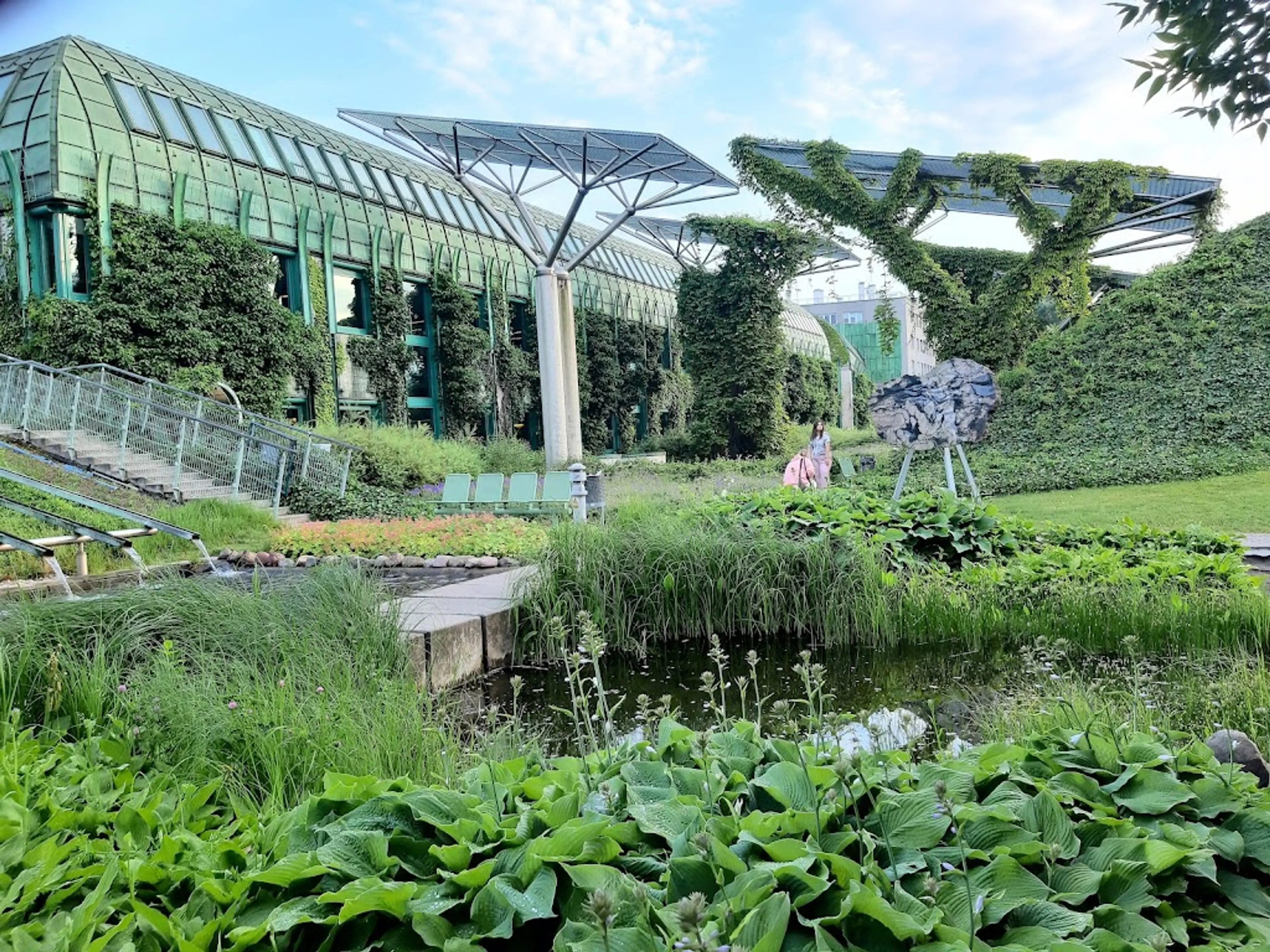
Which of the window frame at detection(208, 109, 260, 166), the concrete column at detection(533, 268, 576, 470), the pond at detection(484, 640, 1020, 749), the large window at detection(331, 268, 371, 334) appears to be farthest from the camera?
the large window at detection(331, 268, 371, 334)

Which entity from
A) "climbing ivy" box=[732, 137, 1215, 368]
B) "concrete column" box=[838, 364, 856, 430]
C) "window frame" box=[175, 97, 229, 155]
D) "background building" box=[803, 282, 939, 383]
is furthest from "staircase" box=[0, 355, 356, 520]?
"background building" box=[803, 282, 939, 383]

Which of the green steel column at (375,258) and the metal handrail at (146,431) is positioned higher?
the green steel column at (375,258)

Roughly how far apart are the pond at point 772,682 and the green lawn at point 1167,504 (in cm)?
479

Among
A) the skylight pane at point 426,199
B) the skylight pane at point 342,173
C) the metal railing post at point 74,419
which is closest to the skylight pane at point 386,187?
the skylight pane at point 342,173

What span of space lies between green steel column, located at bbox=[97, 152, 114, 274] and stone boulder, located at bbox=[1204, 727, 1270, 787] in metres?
17.7

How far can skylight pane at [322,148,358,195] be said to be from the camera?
21.3 m

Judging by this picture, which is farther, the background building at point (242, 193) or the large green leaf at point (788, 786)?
the background building at point (242, 193)

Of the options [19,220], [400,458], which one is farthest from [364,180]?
[400,458]

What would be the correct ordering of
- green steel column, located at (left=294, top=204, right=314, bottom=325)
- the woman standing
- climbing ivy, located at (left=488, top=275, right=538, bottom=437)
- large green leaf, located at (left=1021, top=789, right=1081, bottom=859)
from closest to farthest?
large green leaf, located at (left=1021, top=789, right=1081, bottom=859)
the woman standing
green steel column, located at (left=294, top=204, right=314, bottom=325)
climbing ivy, located at (left=488, top=275, right=538, bottom=437)

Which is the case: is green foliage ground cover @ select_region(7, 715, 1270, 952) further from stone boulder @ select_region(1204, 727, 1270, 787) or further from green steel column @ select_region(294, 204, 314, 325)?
green steel column @ select_region(294, 204, 314, 325)

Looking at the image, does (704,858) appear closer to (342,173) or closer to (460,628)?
(460,628)

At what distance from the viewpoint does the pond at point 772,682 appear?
153 inches

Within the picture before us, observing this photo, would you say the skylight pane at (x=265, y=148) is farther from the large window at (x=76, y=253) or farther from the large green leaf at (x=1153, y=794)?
the large green leaf at (x=1153, y=794)

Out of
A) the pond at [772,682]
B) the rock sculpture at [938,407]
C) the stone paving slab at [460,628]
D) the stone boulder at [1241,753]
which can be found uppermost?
the rock sculpture at [938,407]
